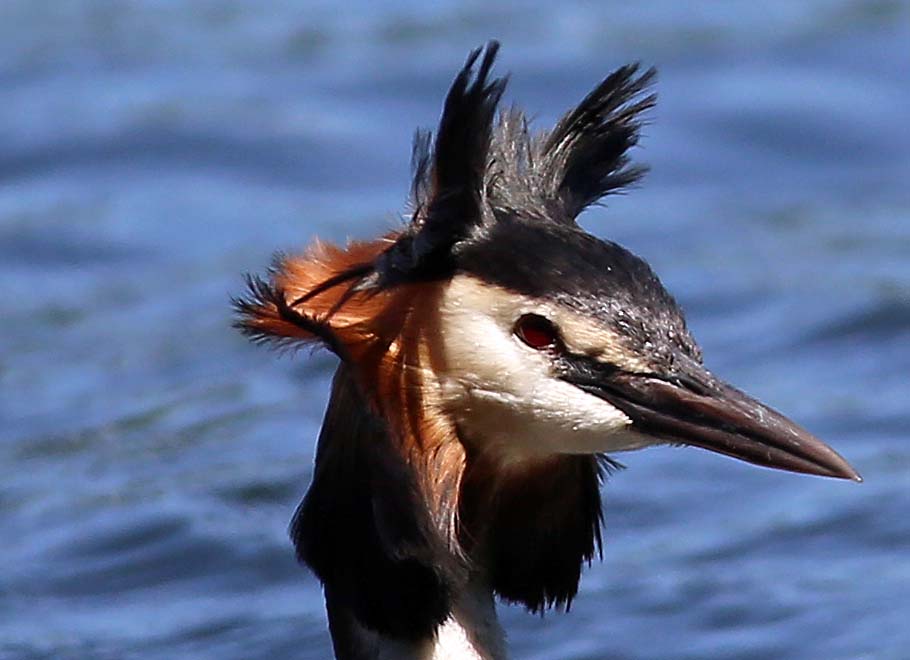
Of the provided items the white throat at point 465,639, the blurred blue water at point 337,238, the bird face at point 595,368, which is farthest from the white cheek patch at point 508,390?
the blurred blue water at point 337,238

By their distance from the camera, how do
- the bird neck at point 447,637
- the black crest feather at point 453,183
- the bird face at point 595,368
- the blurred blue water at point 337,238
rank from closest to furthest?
1. the bird face at point 595,368
2. the black crest feather at point 453,183
3. the bird neck at point 447,637
4. the blurred blue water at point 337,238

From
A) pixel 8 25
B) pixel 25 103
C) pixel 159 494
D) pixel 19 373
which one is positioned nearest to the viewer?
pixel 159 494

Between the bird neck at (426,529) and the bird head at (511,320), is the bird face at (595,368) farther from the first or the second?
the bird neck at (426,529)

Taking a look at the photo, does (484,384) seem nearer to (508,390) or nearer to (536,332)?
(508,390)

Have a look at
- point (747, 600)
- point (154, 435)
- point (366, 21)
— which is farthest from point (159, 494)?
point (366, 21)

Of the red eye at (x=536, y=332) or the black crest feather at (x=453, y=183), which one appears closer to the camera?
the red eye at (x=536, y=332)

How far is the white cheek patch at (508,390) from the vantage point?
22.6 ft

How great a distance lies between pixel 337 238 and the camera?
14008 mm

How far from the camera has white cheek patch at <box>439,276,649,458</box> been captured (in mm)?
6898

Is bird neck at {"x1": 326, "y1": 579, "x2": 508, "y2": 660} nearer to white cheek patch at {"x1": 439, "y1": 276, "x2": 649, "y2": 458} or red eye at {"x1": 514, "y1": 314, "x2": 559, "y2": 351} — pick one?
white cheek patch at {"x1": 439, "y1": 276, "x2": 649, "y2": 458}

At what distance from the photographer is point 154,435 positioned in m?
12.6

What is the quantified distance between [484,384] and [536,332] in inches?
8.1

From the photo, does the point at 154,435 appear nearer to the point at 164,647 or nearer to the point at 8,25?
the point at 164,647

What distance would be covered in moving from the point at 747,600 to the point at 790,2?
7859 mm
